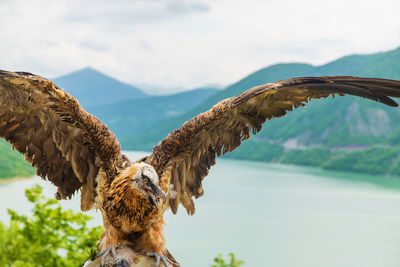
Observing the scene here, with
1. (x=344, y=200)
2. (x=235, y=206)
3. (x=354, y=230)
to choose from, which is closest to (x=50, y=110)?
(x=354, y=230)

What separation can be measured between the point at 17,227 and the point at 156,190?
6831 millimetres

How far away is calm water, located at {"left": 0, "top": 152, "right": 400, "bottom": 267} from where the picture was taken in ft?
93.0

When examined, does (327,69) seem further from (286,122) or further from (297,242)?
(297,242)

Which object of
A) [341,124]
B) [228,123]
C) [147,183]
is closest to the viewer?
[147,183]

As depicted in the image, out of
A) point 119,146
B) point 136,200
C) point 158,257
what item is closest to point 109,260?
point 158,257

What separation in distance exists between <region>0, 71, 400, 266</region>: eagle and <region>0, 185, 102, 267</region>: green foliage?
497cm

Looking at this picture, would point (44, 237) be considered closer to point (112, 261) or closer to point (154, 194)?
point (154, 194)

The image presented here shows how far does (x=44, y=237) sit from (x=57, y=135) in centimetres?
576

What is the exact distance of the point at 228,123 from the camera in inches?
165

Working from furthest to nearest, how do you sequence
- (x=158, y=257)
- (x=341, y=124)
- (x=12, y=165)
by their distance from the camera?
(x=341, y=124) → (x=12, y=165) → (x=158, y=257)

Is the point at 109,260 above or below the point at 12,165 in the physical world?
below

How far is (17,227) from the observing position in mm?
9070

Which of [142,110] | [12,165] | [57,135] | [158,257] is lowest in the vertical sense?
[158,257]

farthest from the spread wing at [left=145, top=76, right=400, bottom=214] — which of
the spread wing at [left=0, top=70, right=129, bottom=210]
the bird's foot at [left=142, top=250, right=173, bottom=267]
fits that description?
the bird's foot at [left=142, top=250, right=173, bottom=267]
